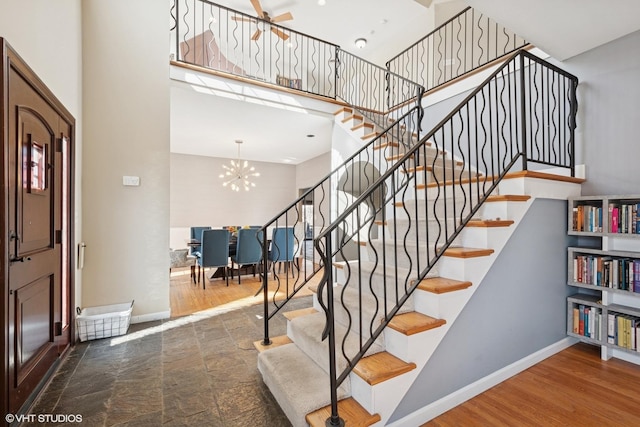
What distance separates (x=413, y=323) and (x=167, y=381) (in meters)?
1.83

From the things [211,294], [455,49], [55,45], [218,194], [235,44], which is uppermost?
[235,44]

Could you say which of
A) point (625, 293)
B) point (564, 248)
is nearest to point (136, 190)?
point (564, 248)

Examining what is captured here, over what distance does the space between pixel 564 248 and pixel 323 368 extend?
238 centimetres

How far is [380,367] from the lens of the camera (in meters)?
1.56

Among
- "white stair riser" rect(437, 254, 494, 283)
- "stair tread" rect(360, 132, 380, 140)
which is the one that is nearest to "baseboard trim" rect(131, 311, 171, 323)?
"white stair riser" rect(437, 254, 494, 283)

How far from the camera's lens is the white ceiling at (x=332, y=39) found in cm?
216

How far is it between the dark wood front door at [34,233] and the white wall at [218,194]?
539 cm

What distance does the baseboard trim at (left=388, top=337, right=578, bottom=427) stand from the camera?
1.64 metres

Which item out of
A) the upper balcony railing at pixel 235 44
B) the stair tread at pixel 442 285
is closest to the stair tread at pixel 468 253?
the stair tread at pixel 442 285

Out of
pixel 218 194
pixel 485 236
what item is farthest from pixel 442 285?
pixel 218 194

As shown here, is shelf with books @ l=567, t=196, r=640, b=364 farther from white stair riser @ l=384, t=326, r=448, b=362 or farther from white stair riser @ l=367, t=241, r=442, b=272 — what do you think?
white stair riser @ l=384, t=326, r=448, b=362

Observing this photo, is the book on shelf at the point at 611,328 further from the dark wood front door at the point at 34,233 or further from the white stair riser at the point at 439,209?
the dark wood front door at the point at 34,233

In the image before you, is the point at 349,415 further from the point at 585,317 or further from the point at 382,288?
the point at 585,317

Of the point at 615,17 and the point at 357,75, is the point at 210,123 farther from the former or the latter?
the point at 615,17
